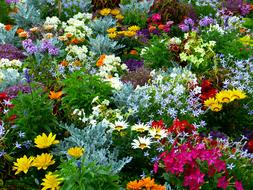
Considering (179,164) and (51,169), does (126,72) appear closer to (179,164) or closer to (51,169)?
(51,169)

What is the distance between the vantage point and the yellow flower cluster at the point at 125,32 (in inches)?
279

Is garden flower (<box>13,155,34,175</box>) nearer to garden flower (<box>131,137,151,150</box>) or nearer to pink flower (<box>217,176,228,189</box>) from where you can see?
garden flower (<box>131,137,151,150</box>)

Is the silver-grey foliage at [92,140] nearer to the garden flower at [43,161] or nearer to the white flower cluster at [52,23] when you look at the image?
the garden flower at [43,161]

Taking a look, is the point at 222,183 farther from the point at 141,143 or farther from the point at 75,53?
the point at 75,53

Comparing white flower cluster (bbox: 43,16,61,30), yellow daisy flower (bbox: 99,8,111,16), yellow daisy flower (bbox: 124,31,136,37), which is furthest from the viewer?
yellow daisy flower (bbox: 99,8,111,16)

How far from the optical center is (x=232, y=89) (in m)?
5.10

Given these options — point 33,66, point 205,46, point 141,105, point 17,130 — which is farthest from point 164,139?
point 33,66

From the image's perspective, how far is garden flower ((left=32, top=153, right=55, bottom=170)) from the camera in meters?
3.77

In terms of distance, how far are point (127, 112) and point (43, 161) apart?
109 centimetres

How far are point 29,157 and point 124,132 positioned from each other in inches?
30.5

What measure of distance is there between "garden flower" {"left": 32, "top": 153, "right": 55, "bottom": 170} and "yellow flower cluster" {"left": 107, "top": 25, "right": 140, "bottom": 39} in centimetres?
352

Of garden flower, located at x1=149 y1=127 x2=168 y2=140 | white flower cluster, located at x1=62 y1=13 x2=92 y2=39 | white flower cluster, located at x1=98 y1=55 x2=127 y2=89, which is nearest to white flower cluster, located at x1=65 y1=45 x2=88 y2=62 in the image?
white flower cluster, located at x1=98 y1=55 x2=127 y2=89

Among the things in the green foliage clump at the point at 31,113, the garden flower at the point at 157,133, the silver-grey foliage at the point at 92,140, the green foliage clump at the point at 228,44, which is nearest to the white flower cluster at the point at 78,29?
the green foliage clump at the point at 228,44

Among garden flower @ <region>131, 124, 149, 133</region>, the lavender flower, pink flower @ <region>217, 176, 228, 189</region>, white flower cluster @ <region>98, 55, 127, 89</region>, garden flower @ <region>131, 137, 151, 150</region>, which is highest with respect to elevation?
pink flower @ <region>217, 176, 228, 189</region>
